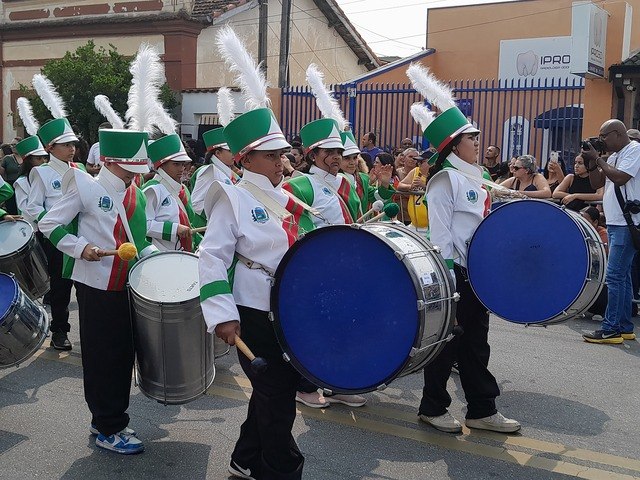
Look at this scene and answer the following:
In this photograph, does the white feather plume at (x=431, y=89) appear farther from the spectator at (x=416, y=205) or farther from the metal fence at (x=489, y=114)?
the metal fence at (x=489, y=114)

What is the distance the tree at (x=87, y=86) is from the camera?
68.9 feet

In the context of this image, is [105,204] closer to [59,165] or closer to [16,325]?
[16,325]

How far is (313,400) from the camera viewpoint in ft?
19.5

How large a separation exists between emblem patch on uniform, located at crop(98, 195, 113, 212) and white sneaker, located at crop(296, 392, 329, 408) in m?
1.94

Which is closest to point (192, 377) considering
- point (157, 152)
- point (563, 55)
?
point (157, 152)

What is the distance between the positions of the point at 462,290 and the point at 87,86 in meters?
17.8

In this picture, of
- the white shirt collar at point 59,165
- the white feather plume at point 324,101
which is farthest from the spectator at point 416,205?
the white shirt collar at point 59,165

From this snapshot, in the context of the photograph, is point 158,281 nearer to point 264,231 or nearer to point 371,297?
point 264,231

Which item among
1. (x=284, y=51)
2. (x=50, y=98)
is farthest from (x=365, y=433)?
(x=284, y=51)

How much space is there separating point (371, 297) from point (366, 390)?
40cm

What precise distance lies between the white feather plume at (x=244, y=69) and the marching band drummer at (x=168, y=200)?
1991 millimetres

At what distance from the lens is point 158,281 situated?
4.75m

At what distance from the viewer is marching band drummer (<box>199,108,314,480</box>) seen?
386 centimetres

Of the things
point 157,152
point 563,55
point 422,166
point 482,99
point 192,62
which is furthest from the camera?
point 192,62
